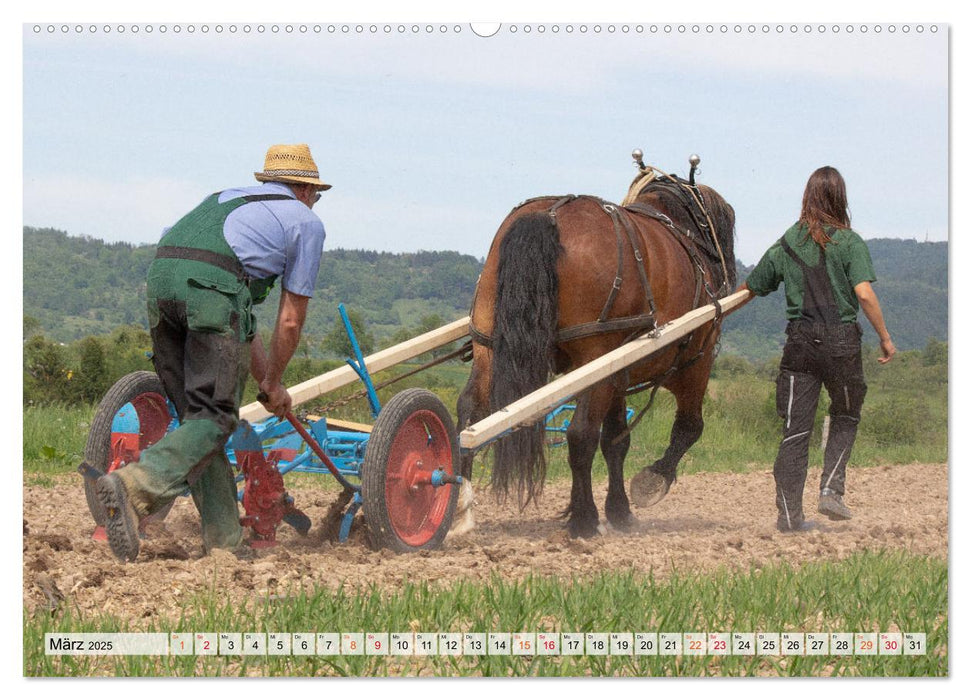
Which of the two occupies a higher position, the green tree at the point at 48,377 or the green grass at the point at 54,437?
the green tree at the point at 48,377

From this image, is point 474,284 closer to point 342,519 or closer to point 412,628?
point 342,519

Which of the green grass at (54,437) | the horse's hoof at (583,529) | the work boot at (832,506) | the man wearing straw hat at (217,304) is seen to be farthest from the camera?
the green grass at (54,437)

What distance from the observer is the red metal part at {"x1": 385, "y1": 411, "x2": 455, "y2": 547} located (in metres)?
5.55

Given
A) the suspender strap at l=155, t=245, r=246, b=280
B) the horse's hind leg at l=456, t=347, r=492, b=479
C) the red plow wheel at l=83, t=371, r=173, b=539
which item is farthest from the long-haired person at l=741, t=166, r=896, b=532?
the red plow wheel at l=83, t=371, r=173, b=539

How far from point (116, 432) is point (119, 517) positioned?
0.90 meters

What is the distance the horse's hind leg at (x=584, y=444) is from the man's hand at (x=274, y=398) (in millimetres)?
1791

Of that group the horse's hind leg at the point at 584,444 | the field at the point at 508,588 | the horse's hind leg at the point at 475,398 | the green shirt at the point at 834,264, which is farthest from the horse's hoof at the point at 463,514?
the green shirt at the point at 834,264

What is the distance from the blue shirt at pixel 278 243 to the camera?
5.02 m

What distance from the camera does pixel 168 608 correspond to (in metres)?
4.57

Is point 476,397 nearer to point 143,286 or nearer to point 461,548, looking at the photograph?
point 461,548

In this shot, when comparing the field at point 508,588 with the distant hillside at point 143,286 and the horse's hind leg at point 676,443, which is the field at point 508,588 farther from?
the distant hillside at point 143,286

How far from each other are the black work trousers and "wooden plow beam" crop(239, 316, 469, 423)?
178 cm

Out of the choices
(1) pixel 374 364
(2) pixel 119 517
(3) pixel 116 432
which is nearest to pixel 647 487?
(1) pixel 374 364

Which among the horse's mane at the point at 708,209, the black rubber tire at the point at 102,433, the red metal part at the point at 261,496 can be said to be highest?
the horse's mane at the point at 708,209
